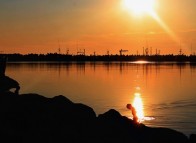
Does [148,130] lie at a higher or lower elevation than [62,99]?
lower

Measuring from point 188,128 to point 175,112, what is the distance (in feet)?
30.2

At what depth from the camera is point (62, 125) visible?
14516 millimetres

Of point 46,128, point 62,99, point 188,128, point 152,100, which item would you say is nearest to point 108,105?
point 152,100

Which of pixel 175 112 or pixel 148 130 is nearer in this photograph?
pixel 148 130

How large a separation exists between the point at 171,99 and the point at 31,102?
34.4m

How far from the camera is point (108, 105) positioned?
42.2 m

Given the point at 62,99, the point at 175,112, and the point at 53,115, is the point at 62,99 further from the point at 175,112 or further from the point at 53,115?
the point at 175,112

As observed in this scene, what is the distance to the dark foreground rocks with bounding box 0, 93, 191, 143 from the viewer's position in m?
13.5

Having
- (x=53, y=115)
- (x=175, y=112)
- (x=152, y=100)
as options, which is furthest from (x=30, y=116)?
(x=152, y=100)

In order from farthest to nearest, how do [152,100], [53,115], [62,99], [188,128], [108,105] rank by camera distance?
[152,100] → [108,105] → [188,128] → [62,99] → [53,115]

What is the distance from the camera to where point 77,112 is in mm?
15789

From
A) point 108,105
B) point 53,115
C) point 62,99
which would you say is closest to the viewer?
point 53,115

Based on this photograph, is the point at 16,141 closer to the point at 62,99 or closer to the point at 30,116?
the point at 30,116

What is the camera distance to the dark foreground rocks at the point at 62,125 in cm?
1348
